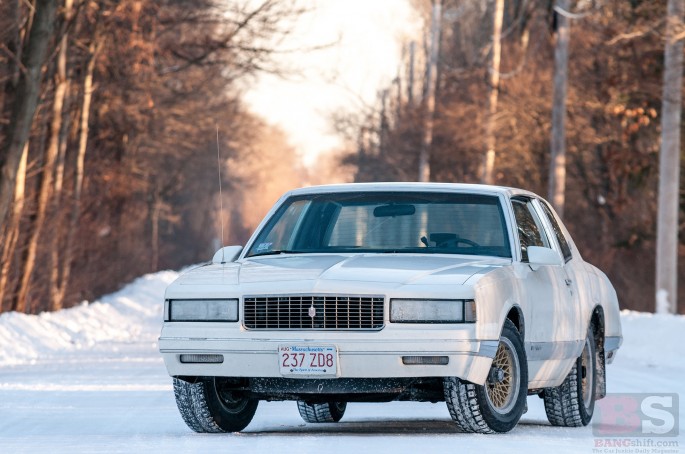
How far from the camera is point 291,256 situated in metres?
9.85

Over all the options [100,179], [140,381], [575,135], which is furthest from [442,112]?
[140,381]

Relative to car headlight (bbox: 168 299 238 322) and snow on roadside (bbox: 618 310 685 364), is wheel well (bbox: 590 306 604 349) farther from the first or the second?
snow on roadside (bbox: 618 310 685 364)

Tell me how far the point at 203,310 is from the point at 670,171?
20547 mm

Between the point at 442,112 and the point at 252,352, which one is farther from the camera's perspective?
the point at 442,112

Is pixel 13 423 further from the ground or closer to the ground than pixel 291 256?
closer to the ground

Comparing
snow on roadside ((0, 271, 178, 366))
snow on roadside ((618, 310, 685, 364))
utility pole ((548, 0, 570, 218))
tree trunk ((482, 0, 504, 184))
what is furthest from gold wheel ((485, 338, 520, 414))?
tree trunk ((482, 0, 504, 184))

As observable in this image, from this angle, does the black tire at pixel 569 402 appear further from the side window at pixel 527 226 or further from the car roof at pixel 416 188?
the car roof at pixel 416 188

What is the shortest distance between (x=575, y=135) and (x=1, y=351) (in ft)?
86.3

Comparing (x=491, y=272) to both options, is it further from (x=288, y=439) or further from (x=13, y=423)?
(x=13, y=423)

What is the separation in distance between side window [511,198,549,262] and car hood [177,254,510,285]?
1.90ft

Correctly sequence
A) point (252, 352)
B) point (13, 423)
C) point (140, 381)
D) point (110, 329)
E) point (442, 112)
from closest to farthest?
1. point (252, 352)
2. point (13, 423)
3. point (140, 381)
4. point (110, 329)
5. point (442, 112)

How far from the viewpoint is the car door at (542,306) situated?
371 inches

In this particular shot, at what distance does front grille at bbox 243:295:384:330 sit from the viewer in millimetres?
8508

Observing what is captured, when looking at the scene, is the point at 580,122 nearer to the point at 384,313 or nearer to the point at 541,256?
the point at 541,256
